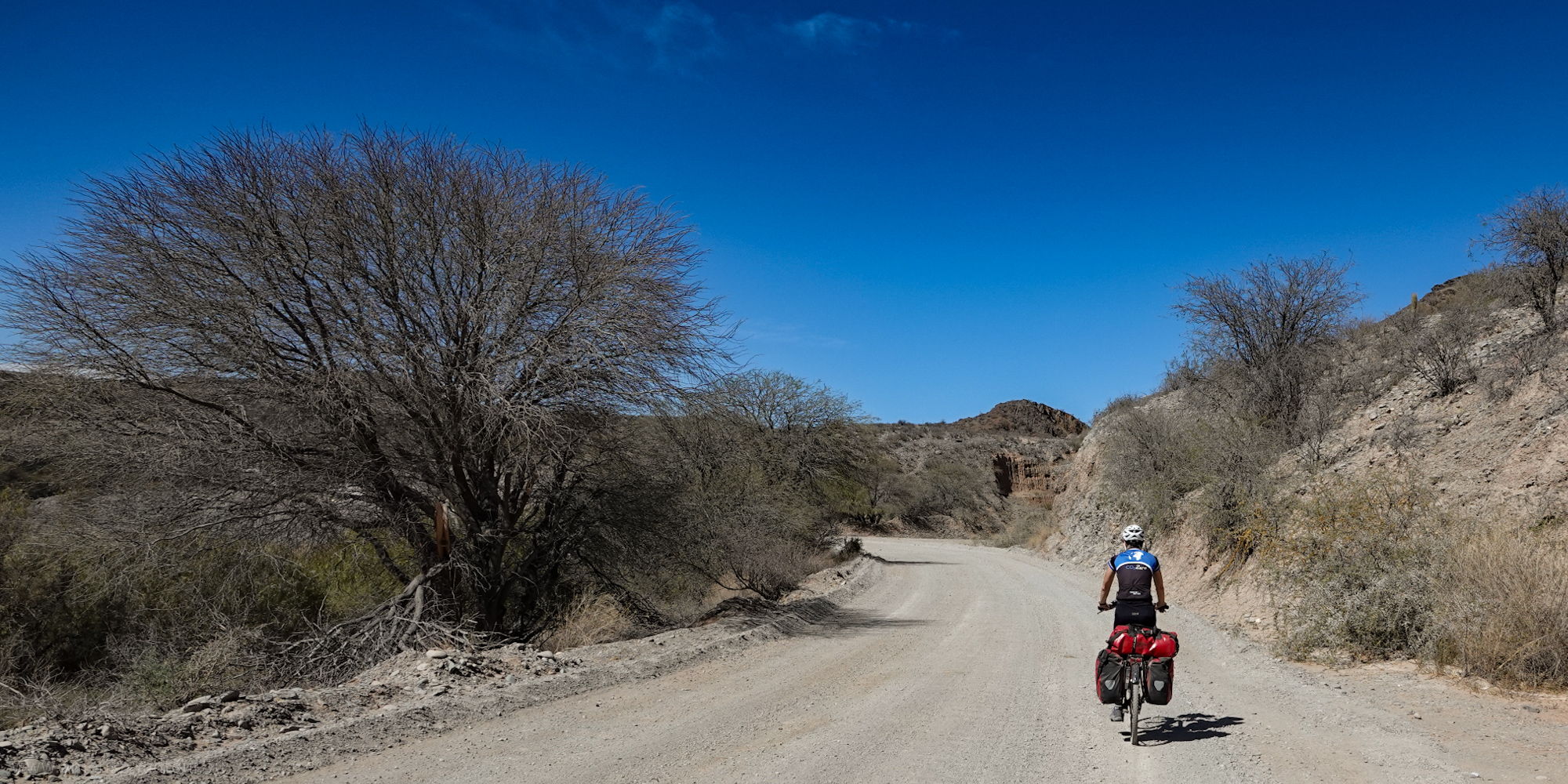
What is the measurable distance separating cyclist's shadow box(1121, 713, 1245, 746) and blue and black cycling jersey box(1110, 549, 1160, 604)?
1.16 m

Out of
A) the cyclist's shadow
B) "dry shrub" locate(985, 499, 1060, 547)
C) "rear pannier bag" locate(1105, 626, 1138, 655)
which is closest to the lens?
the cyclist's shadow

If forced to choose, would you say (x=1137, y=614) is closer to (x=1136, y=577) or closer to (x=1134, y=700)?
(x=1136, y=577)

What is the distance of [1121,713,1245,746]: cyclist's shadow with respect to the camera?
7.29 meters

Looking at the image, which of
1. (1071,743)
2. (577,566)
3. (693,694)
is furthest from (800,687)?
(577,566)

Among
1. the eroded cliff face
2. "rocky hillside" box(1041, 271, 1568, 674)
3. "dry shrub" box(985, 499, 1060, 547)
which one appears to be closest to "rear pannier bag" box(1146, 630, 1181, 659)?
"rocky hillside" box(1041, 271, 1568, 674)

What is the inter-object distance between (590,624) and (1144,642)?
9.87 metres

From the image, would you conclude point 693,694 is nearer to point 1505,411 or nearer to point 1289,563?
point 1289,563

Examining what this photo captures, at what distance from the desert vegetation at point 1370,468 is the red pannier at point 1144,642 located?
4.00 m

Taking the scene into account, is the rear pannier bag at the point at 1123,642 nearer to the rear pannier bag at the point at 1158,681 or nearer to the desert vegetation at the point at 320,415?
the rear pannier bag at the point at 1158,681

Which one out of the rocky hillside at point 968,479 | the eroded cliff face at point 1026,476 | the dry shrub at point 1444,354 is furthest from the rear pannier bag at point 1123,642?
the eroded cliff face at point 1026,476

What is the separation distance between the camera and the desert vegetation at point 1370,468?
9.18 m

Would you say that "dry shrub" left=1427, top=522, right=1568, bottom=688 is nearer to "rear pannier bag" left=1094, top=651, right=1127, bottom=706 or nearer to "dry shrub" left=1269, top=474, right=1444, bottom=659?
"dry shrub" left=1269, top=474, right=1444, bottom=659

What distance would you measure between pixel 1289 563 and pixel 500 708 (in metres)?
12.4


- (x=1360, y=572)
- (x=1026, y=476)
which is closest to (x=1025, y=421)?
(x=1026, y=476)
